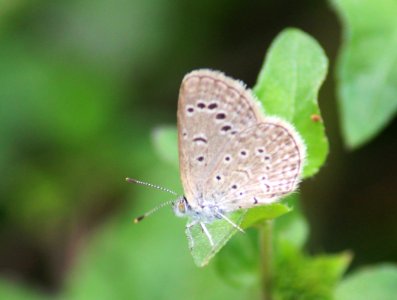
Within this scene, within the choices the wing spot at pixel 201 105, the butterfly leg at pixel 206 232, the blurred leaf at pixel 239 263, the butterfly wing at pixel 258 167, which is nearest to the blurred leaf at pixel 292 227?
the blurred leaf at pixel 239 263

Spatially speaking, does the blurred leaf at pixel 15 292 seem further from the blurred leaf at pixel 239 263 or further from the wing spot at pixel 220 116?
the wing spot at pixel 220 116

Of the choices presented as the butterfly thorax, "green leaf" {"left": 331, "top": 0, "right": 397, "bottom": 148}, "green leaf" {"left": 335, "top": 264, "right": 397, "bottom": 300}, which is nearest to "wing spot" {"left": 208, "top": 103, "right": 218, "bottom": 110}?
the butterfly thorax

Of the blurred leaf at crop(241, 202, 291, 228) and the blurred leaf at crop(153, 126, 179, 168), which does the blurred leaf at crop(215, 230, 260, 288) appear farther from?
the blurred leaf at crop(241, 202, 291, 228)

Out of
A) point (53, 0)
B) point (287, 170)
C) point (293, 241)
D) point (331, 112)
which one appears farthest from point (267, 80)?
point (53, 0)

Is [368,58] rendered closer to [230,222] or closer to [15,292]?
[230,222]

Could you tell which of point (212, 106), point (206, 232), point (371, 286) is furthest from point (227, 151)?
point (371, 286)
